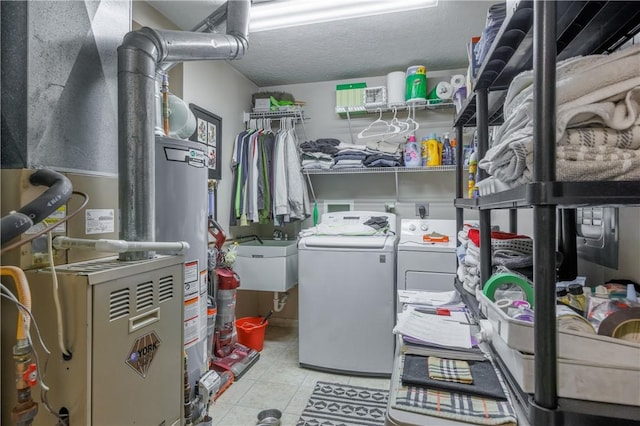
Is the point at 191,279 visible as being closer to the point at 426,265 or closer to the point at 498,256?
the point at 498,256

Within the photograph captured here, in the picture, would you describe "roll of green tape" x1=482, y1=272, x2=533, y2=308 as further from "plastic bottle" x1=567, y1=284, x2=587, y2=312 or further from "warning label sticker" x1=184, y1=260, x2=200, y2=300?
"warning label sticker" x1=184, y1=260, x2=200, y2=300

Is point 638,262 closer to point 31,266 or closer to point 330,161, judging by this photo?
point 31,266

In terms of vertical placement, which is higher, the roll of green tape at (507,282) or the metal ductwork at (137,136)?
the metal ductwork at (137,136)


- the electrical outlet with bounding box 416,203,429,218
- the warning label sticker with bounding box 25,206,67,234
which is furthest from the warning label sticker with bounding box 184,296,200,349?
the electrical outlet with bounding box 416,203,429,218

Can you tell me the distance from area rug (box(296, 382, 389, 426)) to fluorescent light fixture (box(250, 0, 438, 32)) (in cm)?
246

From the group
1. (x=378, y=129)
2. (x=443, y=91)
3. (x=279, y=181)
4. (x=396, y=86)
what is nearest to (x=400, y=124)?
(x=378, y=129)

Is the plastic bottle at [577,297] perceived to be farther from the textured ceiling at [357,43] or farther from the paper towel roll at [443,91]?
the paper towel roll at [443,91]

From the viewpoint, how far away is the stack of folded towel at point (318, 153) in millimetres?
3135

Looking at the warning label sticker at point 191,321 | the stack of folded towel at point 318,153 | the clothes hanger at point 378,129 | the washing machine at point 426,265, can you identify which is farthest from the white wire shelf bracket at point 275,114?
the warning label sticker at point 191,321

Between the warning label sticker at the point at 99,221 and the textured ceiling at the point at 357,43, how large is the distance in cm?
158

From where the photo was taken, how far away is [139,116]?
4.09 feet

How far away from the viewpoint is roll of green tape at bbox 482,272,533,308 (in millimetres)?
953

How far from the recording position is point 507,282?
97 cm

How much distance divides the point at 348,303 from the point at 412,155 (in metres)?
1.41
